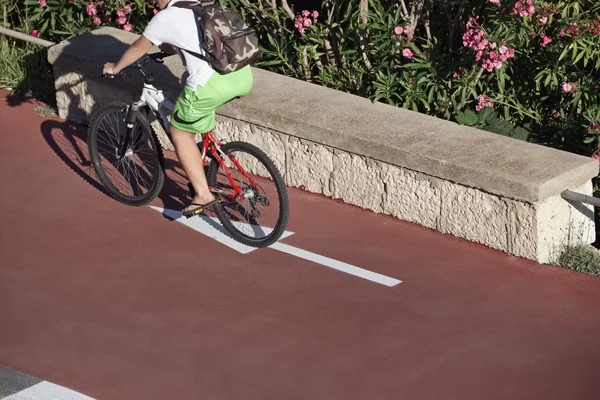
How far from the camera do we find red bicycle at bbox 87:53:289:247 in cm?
730

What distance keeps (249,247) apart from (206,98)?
1.07 metres

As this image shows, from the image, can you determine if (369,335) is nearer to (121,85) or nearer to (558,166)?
(558,166)

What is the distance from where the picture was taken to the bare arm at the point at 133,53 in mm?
7051

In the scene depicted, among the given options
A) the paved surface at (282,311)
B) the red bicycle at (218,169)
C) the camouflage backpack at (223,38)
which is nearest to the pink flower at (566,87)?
the paved surface at (282,311)

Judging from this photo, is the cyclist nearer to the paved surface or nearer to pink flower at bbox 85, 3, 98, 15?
the paved surface

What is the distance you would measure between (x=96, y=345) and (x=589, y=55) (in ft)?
13.6

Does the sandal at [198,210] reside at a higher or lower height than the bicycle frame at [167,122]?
lower

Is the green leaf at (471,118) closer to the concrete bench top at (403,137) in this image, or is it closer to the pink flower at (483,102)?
the pink flower at (483,102)

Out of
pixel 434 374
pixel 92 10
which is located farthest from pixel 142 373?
pixel 92 10

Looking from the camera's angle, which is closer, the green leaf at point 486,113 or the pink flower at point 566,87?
the pink flower at point 566,87

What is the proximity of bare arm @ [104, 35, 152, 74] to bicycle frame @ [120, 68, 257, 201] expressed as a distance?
0.22 meters

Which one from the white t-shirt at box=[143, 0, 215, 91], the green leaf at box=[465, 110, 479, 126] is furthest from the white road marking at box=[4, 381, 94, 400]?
the green leaf at box=[465, 110, 479, 126]

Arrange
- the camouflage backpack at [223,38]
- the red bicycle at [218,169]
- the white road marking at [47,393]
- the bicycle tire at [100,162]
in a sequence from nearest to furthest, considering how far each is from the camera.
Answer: the white road marking at [47,393] < the camouflage backpack at [223,38] < the red bicycle at [218,169] < the bicycle tire at [100,162]

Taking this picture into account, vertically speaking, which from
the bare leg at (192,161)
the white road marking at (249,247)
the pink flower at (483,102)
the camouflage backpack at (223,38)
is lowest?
the white road marking at (249,247)
